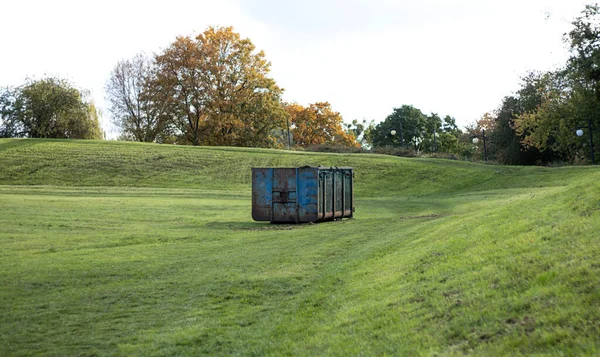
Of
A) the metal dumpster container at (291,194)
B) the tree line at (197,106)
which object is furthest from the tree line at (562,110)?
the metal dumpster container at (291,194)

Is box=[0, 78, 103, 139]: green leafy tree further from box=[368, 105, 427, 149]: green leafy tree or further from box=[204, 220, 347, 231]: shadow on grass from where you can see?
box=[368, 105, 427, 149]: green leafy tree

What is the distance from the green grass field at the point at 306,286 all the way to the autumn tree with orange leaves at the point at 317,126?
3254 inches

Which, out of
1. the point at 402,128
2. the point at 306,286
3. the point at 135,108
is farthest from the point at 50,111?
the point at 402,128

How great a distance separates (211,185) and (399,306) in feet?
129

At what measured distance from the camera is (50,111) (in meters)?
68.3

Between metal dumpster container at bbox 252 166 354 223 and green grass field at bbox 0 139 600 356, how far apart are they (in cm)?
183

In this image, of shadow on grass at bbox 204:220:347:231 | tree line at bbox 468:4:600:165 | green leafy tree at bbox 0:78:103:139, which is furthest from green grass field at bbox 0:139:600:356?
green leafy tree at bbox 0:78:103:139

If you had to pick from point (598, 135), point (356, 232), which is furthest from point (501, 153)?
point (356, 232)

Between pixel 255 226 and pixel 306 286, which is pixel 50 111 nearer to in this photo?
pixel 255 226

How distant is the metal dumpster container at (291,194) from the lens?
77.8 ft

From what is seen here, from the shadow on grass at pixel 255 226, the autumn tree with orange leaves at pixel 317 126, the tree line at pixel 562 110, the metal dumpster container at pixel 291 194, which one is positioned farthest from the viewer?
the autumn tree with orange leaves at pixel 317 126

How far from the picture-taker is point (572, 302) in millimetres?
5621

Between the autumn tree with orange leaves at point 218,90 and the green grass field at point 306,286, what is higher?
the autumn tree with orange leaves at point 218,90

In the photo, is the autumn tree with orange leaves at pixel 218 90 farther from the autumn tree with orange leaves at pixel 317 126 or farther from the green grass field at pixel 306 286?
the green grass field at pixel 306 286
